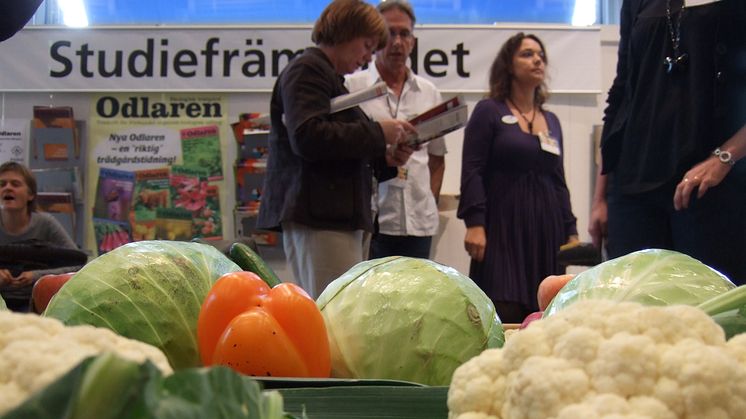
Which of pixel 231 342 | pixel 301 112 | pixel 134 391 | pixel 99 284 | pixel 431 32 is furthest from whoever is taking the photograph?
pixel 431 32

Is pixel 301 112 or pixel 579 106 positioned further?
pixel 579 106

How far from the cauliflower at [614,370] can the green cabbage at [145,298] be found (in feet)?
1.37

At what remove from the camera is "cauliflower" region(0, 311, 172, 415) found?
1.28ft

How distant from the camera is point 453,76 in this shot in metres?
4.27

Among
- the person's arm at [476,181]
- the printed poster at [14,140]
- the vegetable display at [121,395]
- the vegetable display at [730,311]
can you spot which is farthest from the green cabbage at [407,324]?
the printed poster at [14,140]

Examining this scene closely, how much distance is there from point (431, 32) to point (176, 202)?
5.86ft

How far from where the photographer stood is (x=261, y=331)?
0.70m

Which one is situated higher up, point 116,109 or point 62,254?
point 116,109

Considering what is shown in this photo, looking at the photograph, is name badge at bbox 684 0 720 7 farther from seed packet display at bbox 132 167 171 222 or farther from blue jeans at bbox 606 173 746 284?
seed packet display at bbox 132 167 171 222

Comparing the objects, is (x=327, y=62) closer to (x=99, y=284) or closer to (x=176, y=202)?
(x=99, y=284)

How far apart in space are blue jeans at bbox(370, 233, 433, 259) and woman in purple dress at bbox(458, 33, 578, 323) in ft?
1.06

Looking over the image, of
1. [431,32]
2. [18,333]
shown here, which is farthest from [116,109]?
[18,333]

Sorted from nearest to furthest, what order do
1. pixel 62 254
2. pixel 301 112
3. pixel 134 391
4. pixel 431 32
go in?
pixel 134 391 < pixel 301 112 < pixel 62 254 < pixel 431 32

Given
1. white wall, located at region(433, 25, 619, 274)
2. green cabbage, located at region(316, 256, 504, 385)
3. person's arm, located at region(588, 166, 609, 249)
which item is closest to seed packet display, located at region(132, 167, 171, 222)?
white wall, located at region(433, 25, 619, 274)
